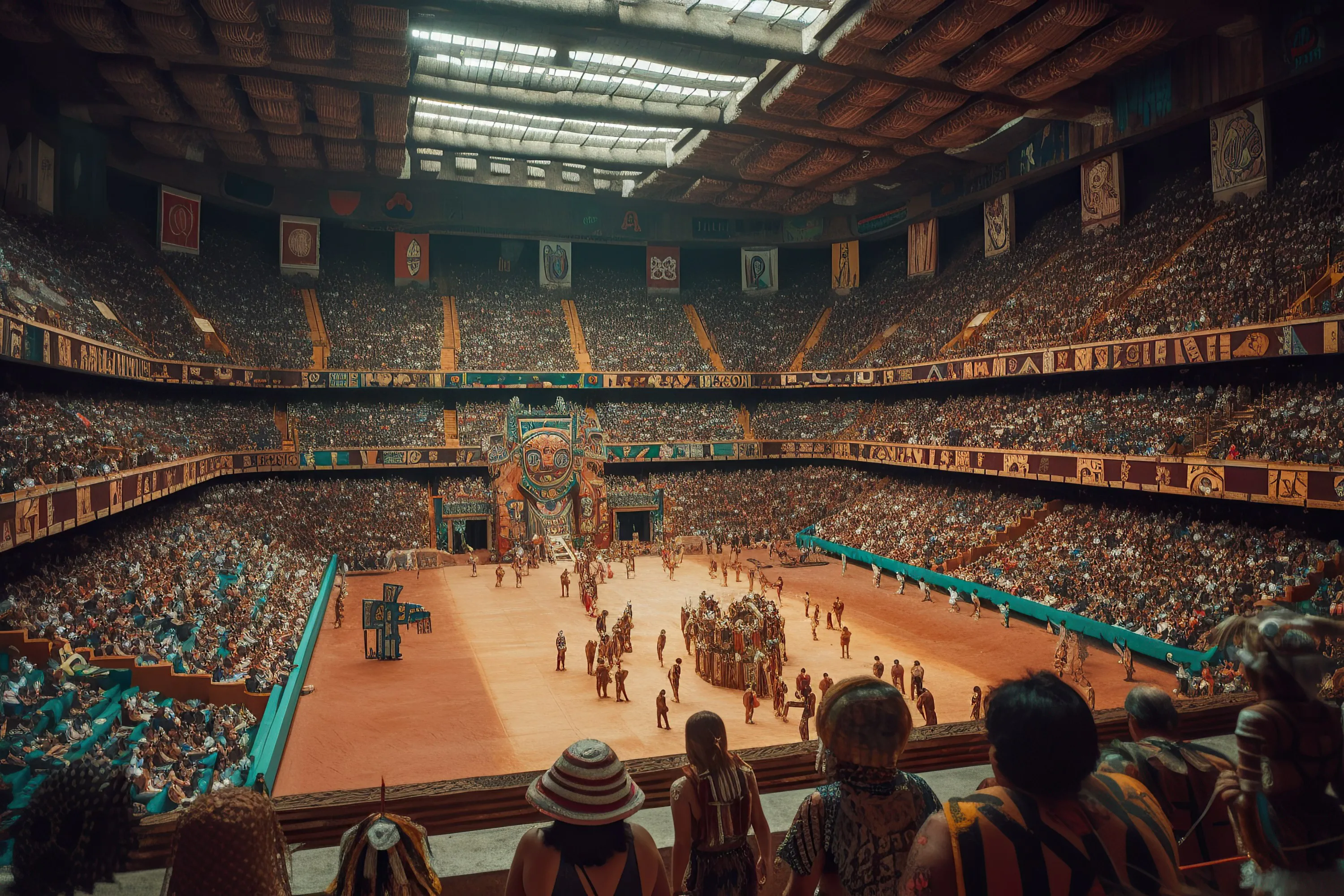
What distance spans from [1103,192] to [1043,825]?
3683cm

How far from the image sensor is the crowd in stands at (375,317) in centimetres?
4297

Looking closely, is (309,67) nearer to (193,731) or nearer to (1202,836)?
(193,731)

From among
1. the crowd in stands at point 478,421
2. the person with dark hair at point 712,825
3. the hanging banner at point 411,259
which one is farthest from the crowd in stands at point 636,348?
the person with dark hair at point 712,825

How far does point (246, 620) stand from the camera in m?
21.6

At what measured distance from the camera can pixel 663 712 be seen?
17.7m

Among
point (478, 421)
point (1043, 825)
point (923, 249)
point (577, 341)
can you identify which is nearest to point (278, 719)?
point (1043, 825)

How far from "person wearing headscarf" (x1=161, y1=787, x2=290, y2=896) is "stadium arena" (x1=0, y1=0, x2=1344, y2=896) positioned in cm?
2

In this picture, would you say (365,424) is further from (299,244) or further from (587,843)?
(587,843)

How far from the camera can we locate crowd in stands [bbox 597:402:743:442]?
4544cm

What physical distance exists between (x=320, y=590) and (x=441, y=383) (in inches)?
615

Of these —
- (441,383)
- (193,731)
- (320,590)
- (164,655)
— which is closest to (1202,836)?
(193,731)

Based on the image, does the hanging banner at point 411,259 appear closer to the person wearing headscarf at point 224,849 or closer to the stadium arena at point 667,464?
the stadium arena at point 667,464

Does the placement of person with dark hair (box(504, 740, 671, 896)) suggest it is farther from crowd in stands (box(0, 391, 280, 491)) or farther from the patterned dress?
crowd in stands (box(0, 391, 280, 491))

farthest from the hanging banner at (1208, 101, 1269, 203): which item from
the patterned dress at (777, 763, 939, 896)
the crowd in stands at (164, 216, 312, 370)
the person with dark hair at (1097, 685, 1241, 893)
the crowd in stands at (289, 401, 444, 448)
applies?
the crowd in stands at (164, 216, 312, 370)
